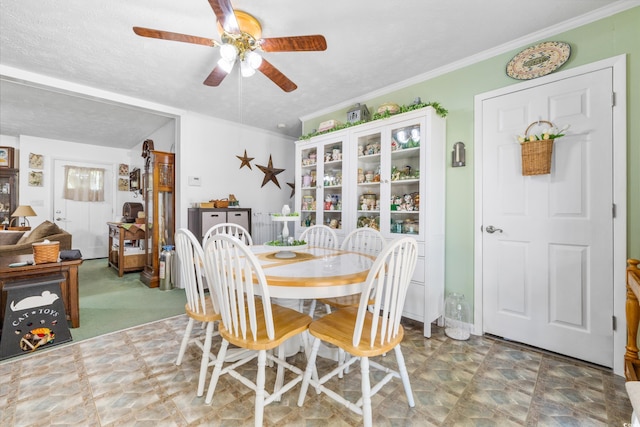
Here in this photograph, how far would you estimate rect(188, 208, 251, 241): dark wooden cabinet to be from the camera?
3.54 metres

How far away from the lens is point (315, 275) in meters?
1.46

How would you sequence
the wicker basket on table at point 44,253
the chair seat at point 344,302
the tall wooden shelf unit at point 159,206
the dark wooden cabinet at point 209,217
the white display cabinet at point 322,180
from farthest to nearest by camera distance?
the tall wooden shelf unit at point 159,206, the dark wooden cabinet at point 209,217, the white display cabinet at point 322,180, the wicker basket on table at point 44,253, the chair seat at point 344,302

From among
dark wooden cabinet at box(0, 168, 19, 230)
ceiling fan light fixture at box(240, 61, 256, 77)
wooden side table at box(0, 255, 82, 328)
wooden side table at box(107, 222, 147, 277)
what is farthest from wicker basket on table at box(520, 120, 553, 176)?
dark wooden cabinet at box(0, 168, 19, 230)

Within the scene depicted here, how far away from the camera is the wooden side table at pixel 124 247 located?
432cm

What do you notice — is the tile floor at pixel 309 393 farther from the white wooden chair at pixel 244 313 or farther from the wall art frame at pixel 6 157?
the wall art frame at pixel 6 157

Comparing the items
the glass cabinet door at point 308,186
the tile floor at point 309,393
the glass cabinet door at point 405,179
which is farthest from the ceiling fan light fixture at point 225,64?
the tile floor at point 309,393

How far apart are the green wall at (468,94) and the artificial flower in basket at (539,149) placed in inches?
15.5

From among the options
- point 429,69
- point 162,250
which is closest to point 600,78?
point 429,69

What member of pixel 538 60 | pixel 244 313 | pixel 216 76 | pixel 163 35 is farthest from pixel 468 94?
pixel 244 313

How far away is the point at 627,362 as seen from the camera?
63.2 inches

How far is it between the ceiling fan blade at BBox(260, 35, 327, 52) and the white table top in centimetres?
134

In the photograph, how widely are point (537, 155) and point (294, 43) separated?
189 centimetres

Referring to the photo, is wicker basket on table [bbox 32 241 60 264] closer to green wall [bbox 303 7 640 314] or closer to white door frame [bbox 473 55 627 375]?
green wall [bbox 303 7 640 314]

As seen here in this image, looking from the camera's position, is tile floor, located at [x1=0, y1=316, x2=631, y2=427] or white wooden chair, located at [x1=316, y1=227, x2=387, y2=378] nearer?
tile floor, located at [x1=0, y1=316, x2=631, y2=427]
